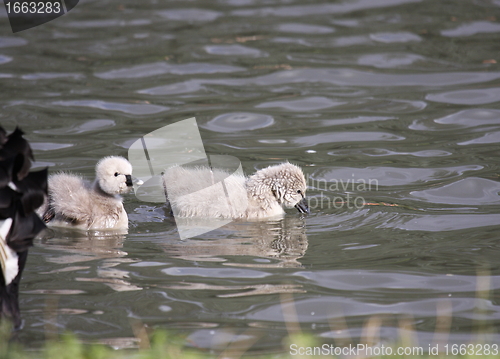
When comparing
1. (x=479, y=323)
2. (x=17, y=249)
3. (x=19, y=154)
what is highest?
(x=19, y=154)

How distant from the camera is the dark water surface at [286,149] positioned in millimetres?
4453

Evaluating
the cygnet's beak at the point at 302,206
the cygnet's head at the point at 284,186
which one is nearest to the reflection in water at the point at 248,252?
the cygnet's beak at the point at 302,206

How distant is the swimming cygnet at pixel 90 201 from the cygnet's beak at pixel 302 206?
5.28ft

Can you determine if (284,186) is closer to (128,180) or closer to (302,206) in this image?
(302,206)

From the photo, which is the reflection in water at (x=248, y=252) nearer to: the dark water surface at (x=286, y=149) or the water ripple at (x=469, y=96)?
the dark water surface at (x=286, y=149)

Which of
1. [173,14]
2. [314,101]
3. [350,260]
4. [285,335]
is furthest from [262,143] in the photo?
[173,14]

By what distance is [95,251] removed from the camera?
17.7ft

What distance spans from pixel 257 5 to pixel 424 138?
20.6 feet

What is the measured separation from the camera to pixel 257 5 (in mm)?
13305

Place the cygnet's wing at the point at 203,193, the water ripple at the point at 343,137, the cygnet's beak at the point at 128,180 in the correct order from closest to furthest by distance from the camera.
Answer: the cygnet's beak at the point at 128,180 → the cygnet's wing at the point at 203,193 → the water ripple at the point at 343,137

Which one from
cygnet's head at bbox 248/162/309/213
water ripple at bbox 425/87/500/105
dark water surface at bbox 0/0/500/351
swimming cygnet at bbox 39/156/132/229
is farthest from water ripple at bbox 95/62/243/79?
swimming cygnet at bbox 39/156/132/229

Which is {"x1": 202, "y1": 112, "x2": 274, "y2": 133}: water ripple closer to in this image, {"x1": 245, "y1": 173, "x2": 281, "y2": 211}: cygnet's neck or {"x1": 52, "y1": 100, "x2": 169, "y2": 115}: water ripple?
{"x1": 52, "y1": 100, "x2": 169, "y2": 115}: water ripple

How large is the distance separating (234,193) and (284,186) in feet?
1.58

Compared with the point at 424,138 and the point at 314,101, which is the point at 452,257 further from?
the point at 314,101
